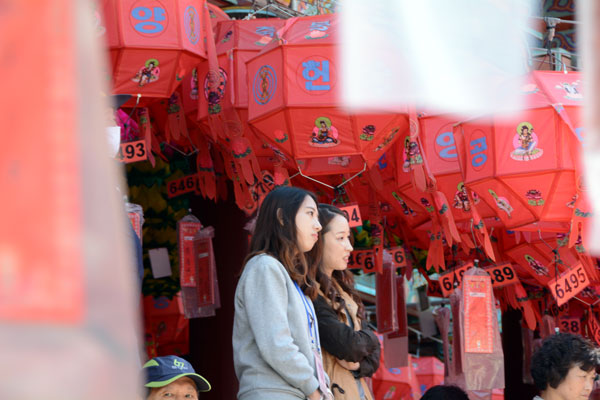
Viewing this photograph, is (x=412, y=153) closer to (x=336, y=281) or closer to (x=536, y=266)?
(x=336, y=281)

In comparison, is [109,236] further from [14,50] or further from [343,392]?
[343,392]

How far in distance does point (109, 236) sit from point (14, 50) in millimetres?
187

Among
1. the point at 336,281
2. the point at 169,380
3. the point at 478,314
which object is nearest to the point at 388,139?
the point at 336,281

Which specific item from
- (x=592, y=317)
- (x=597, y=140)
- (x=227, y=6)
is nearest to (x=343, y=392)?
(x=597, y=140)

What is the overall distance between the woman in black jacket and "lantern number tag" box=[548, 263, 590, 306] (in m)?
2.57

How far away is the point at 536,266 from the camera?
7.23 m

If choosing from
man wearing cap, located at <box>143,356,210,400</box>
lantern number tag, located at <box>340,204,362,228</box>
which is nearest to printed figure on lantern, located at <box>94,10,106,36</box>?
man wearing cap, located at <box>143,356,210,400</box>

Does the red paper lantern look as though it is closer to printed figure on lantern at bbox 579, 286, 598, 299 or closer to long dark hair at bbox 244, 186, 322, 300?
printed figure on lantern at bbox 579, 286, 598, 299

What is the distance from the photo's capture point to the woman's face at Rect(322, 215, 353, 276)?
140 inches

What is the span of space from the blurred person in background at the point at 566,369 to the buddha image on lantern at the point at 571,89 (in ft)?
4.58

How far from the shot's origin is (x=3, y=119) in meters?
0.72

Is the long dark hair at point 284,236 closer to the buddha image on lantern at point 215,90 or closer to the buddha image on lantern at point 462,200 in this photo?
the buddha image on lantern at point 215,90

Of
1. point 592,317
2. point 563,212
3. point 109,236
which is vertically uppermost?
point 109,236

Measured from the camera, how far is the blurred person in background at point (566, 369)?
13.7ft
